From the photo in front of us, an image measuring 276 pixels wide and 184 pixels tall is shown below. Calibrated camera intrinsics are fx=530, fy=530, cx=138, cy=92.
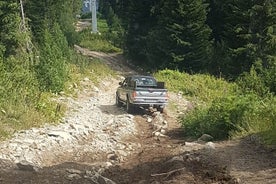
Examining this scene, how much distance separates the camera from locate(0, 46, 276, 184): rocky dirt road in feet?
35.3

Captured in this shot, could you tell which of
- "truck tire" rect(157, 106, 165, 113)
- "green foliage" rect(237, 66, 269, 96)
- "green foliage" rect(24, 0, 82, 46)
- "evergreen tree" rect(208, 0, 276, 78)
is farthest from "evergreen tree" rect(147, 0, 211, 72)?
"green foliage" rect(237, 66, 269, 96)

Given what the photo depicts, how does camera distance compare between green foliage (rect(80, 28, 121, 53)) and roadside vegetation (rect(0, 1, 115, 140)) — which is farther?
green foliage (rect(80, 28, 121, 53))

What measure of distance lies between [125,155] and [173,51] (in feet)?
91.2

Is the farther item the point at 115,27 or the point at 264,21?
the point at 115,27

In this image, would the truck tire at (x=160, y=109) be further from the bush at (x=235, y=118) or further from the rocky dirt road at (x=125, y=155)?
the bush at (x=235, y=118)

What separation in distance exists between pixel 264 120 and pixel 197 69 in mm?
27771

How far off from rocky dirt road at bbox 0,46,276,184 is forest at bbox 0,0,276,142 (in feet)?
3.56

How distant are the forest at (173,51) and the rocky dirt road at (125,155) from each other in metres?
1.09

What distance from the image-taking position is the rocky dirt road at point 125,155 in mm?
10750

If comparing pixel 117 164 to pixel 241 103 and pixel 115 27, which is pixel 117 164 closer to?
pixel 241 103

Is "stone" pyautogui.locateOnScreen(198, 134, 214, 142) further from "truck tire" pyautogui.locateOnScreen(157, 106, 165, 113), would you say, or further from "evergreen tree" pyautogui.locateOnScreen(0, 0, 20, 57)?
"evergreen tree" pyautogui.locateOnScreen(0, 0, 20, 57)

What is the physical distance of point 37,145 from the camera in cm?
1463

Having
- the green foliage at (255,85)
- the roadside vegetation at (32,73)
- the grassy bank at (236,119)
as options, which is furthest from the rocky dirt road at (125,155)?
the green foliage at (255,85)

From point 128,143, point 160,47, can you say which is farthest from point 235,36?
point 128,143
